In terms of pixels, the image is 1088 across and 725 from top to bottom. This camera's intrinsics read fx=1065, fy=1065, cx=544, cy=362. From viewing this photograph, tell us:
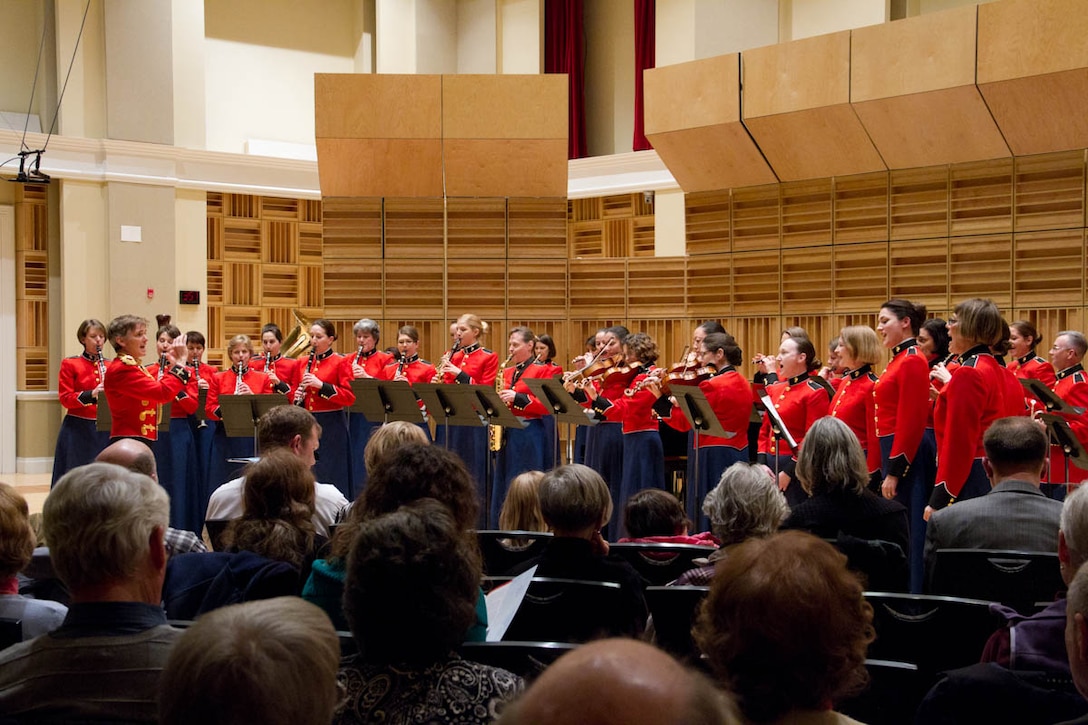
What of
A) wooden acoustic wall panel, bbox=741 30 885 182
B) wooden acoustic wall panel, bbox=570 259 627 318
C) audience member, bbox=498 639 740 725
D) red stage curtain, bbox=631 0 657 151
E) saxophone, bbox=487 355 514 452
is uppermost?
red stage curtain, bbox=631 0 657 151

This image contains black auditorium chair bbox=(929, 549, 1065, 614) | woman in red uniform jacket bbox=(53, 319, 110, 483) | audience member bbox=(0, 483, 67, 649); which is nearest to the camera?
audience member bbox=(0, 483, 67, 649)

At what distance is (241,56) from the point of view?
45.9 feet

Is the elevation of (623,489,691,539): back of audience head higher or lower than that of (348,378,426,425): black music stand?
lower

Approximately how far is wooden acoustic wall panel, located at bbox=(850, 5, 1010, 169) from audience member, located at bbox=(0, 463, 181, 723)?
7.80m

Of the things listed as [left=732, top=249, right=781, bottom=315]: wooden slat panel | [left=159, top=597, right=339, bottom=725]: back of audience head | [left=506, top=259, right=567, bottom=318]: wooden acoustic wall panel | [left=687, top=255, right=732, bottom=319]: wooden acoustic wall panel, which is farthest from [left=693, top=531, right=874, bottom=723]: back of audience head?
[left=506, top=259, right=567, bottom=318]: wooden acoustic wall panel

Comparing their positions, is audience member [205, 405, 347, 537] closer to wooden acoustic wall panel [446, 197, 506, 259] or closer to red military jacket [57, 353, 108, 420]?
red military jacket [57, 353, 108, 420]

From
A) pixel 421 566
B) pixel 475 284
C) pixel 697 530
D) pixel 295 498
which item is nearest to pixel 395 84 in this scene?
pixel 475 284

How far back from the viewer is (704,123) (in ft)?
31.9

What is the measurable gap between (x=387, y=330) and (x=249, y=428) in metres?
3.71

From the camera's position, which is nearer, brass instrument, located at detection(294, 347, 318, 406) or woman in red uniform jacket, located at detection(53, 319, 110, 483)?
woman in red uniform jacket, located at detection(53, 319, 110, 483)

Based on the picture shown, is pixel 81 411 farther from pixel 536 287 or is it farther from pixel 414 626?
pixel 414 626

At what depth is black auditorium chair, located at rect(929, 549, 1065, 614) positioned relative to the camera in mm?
3105

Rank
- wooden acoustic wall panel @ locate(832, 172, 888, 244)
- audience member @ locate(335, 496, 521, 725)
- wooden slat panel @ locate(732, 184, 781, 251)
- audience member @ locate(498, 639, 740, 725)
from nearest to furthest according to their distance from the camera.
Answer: audience member @ locate(498, 639, 740, 725), audience member @ locate(335, 496, 521, 725), wooden acoustic wall panel @ locate(832, 172, 888, 244), wooden slat panel @ locate(732, 184, 781, 251)

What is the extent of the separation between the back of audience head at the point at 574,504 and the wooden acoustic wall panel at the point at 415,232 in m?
7.81
